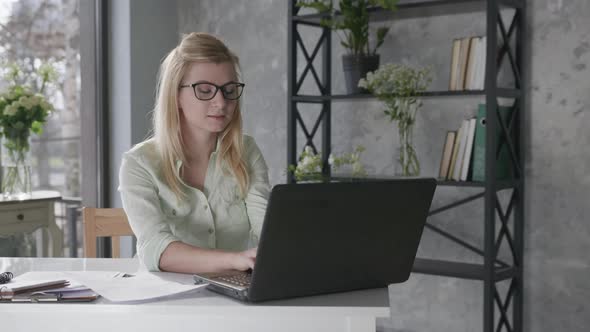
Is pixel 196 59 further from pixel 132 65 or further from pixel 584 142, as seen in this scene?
pixel 132 65

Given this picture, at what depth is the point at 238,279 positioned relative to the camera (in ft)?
4.92

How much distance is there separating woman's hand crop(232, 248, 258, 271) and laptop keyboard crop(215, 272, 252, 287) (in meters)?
0.04

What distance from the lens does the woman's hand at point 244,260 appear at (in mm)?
1600

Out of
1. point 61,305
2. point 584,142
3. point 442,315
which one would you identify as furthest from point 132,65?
point 61,305

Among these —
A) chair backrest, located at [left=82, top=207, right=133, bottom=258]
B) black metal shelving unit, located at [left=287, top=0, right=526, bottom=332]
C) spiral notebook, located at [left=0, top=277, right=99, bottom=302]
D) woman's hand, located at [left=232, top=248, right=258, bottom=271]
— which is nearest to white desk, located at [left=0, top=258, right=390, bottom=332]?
spiral notebook, located at [left=0, top=277, right=99, bottom=302]

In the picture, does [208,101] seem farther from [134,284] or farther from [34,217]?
[34,217]

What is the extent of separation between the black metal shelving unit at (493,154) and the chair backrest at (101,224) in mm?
1270

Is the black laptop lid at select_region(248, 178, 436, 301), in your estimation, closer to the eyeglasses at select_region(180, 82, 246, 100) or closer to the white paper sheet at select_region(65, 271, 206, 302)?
the white paper sheet at select_region(65, 271, 206, 302)

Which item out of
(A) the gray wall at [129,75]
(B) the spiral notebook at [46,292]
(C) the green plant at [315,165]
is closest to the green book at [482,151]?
(C) the green plant at [315,165]

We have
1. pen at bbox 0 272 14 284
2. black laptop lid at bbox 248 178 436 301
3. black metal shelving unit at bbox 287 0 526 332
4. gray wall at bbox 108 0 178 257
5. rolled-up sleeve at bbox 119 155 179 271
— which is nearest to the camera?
black laptop lid at bbox 248 178 436 301

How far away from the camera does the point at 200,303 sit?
1399mm

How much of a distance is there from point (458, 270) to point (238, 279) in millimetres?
1872

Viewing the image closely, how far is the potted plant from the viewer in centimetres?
341

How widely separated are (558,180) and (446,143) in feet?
1.68
